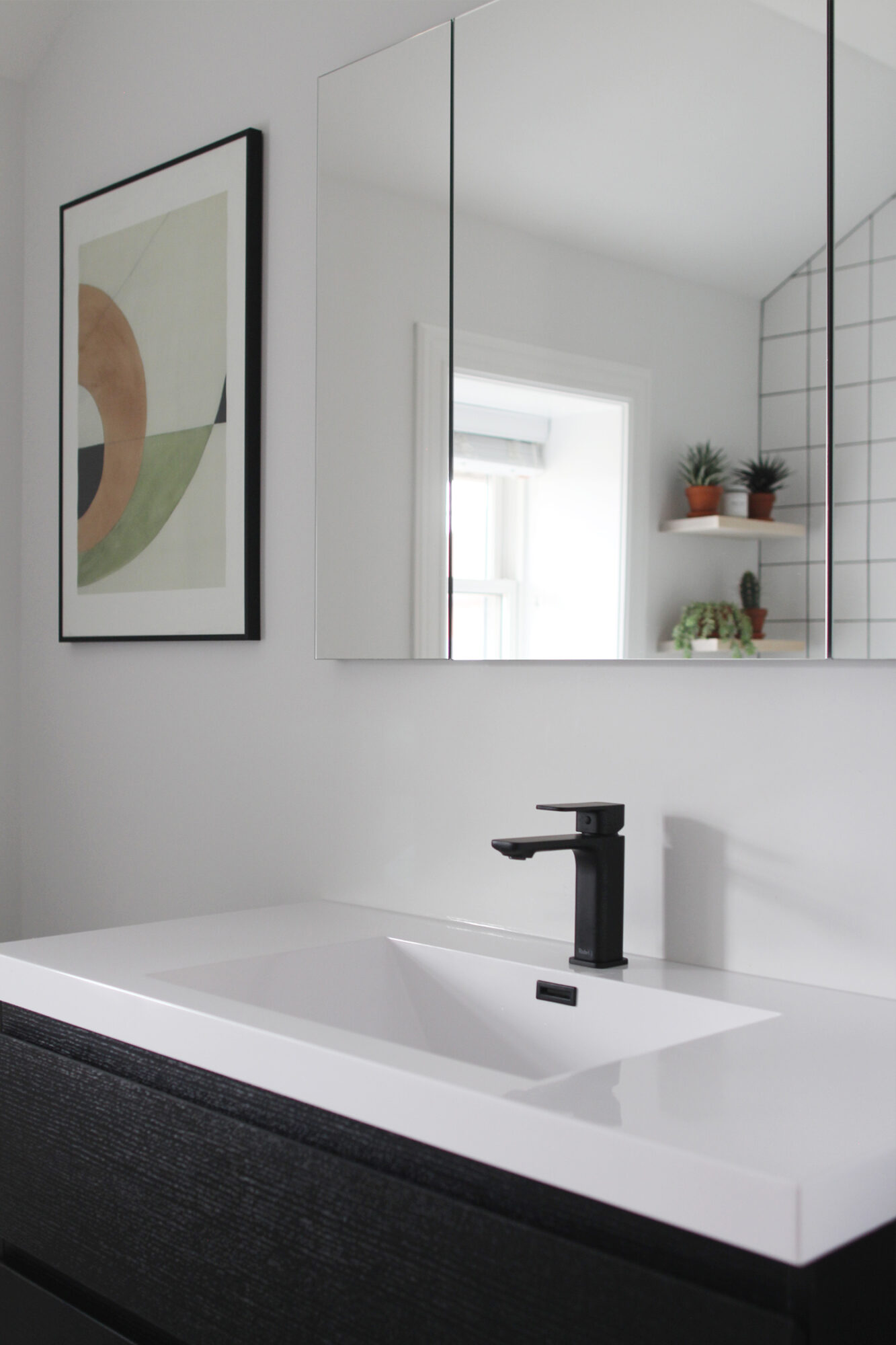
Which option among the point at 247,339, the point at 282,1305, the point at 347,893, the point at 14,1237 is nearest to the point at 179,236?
the point at 247,339

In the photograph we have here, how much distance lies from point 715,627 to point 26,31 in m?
1.85

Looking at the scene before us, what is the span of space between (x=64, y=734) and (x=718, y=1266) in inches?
72.8

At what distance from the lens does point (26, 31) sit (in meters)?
2.39

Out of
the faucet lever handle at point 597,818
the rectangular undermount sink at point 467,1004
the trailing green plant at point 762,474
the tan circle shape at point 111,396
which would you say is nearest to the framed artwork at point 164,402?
the tan circle shape at point 111,396

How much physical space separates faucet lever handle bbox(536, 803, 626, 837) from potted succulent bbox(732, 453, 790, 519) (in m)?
0.34

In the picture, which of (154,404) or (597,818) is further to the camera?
(154,404)

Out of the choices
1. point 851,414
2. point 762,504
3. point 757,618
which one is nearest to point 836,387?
point 851,414

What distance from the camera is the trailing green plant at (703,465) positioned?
1355 mm

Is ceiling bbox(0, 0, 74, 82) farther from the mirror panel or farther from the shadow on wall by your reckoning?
the shadow on wall

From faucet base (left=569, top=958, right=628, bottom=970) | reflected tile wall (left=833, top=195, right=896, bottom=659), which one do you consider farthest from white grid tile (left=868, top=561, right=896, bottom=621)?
faucet base (left=569, top=958, right=628, bottom=970)

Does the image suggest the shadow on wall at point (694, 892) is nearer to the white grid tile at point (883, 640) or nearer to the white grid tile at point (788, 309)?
the white grid tile at point (883, 640)

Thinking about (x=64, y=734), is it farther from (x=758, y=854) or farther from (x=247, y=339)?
(x=758, y=854)

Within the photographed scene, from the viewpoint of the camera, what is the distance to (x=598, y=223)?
1.47m

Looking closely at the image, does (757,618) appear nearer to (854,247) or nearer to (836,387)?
(836,387)
